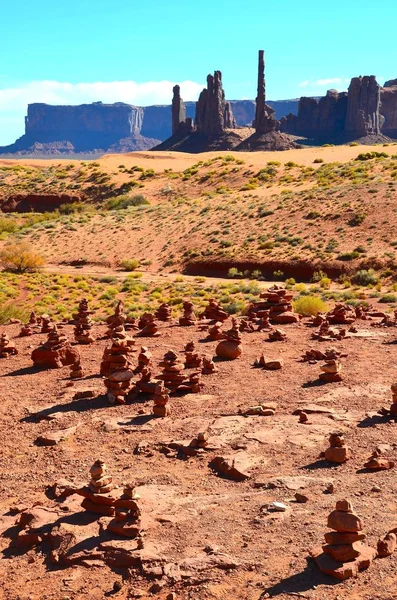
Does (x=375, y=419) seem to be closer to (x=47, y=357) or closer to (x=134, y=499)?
(x=134, y=499)

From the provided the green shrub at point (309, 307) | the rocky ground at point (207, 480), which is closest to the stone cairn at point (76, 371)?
the rocky ground at point (207, 480)

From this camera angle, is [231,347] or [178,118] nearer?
[231,347]

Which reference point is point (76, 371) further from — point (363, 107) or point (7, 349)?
point (363, 107)

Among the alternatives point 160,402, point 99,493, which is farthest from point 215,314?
point 99,493

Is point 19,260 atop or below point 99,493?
below

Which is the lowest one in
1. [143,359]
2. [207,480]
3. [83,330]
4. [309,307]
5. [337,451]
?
[207,480]

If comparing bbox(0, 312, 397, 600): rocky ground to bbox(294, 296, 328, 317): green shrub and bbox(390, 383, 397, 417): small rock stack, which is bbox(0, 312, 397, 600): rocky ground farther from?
bbox(294, 296, 328, 317): green shrub

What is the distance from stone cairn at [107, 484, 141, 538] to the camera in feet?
30.2

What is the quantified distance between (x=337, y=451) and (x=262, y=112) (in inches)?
4985

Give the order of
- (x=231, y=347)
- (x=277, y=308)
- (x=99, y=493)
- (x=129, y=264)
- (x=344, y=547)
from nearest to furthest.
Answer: (x=344, y=547), (x=99, y=493), (x=231, y=347), (x=277, y=308), (x=129, y=264)

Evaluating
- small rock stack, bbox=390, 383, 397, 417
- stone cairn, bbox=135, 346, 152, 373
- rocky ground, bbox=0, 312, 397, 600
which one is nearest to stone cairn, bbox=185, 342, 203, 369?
rocky ground, bbox=0, 312, 397, 600

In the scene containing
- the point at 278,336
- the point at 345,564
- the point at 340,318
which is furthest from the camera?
the point at 340,318

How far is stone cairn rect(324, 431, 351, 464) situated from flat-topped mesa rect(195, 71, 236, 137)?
5262 inches

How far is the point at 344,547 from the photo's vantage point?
26.9ft
